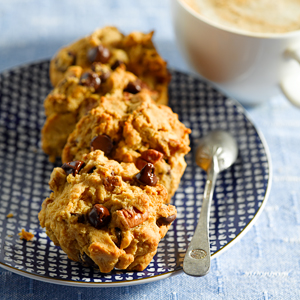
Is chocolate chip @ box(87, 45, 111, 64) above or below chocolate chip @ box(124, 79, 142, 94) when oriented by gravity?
above

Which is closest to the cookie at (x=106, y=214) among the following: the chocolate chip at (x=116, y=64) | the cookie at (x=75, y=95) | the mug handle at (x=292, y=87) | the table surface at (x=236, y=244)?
the table surface at (x=236, y=244)

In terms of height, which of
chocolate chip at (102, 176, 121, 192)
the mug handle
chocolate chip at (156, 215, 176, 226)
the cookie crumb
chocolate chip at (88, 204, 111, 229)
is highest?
the mug handle

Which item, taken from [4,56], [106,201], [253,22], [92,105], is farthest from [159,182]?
[4,56]

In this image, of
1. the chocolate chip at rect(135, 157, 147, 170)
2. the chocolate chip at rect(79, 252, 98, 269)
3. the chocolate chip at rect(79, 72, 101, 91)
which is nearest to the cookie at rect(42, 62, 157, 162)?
the chocolate chip at rect(79, 72, 101, 91)

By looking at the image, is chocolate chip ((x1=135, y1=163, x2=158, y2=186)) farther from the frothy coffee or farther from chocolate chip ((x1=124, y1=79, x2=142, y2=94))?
the frothy coffee

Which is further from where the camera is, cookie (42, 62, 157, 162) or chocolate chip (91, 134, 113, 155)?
cookie (42, 62, 157, 162)

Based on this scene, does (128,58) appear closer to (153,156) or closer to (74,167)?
(153,156)
